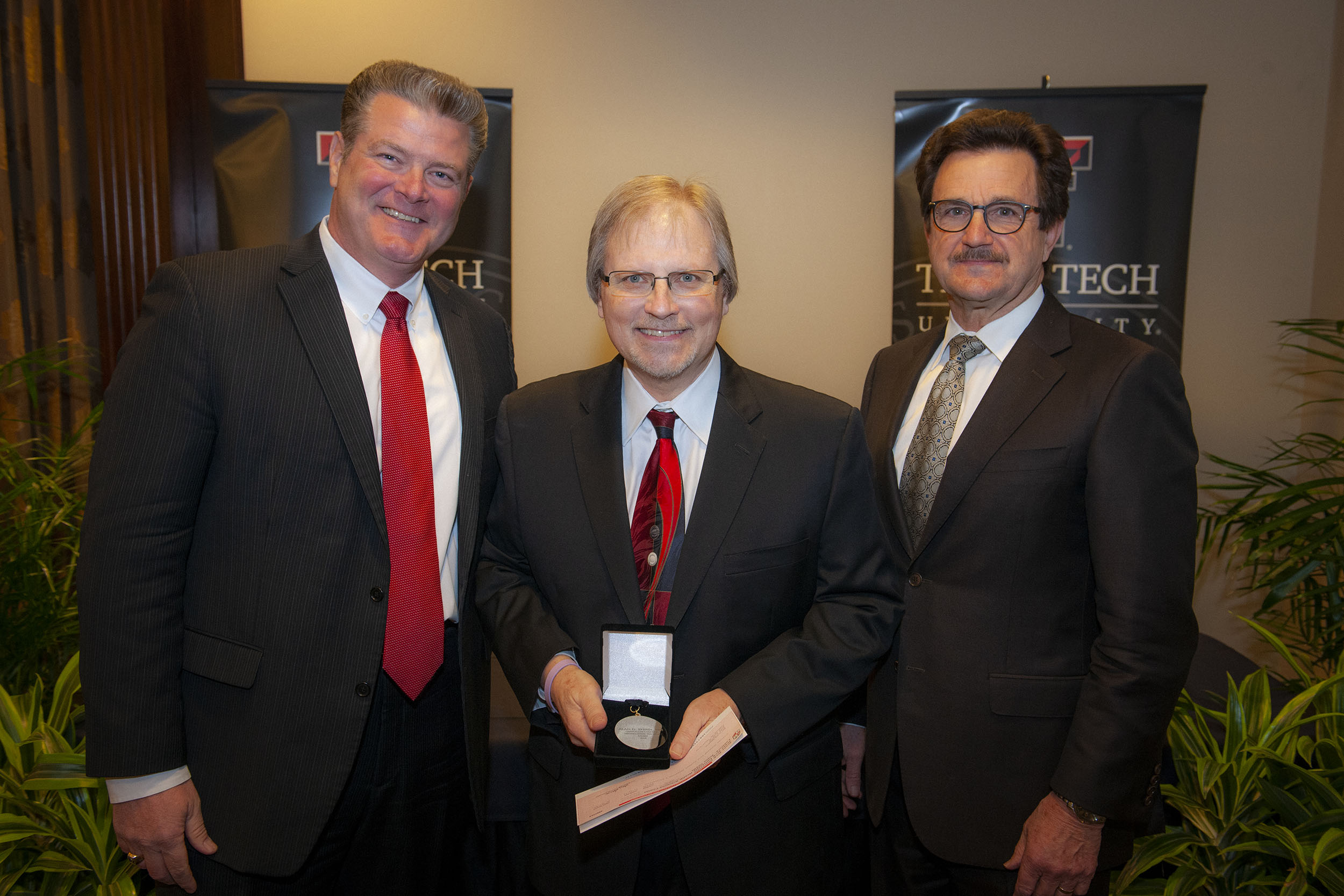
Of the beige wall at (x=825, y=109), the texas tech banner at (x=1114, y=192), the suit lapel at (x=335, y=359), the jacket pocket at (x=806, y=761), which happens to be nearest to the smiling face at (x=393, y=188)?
the suit lapel at (x=335, y=359)

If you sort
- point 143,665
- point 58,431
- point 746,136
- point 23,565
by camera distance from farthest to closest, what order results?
1. point 746,136
2. point 58,431
3. point 23,565
4. point 143,665

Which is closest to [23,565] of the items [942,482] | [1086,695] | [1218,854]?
[942,482]

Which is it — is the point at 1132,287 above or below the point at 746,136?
below

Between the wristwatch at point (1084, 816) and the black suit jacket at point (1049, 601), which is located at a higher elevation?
the black suit jacket at point (1049, 601)

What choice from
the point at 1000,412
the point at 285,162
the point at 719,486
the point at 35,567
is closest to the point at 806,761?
the point at 719,486

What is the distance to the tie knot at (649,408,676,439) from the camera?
1.69 metres

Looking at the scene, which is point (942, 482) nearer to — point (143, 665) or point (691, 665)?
point (691, 665)

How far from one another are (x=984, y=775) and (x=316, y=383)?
1.53 meters

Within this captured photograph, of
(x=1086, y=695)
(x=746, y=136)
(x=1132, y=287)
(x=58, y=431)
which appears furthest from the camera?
(x=746, y=136)

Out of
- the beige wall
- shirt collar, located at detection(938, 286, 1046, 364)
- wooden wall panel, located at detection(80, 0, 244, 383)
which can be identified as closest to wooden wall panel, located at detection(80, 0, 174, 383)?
wooden wall panel, located at detection(80, 0, 244, 383)

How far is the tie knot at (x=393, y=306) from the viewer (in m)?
1.79

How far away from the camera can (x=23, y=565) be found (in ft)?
8.30

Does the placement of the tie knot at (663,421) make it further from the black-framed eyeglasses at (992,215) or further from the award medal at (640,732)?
the black-framed eyeglasses at (992,215)

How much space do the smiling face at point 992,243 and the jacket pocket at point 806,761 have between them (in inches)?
37.8
